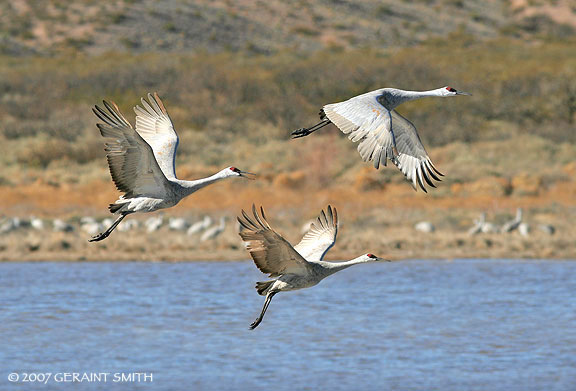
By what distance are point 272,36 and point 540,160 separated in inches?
1074

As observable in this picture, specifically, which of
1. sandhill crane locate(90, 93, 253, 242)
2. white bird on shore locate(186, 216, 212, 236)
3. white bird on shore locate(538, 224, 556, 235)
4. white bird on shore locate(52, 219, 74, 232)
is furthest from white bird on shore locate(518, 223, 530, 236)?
sandhill crane locate(90, 93, 253, 242)

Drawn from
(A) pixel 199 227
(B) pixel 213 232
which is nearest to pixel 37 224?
(A) pixel 199 227

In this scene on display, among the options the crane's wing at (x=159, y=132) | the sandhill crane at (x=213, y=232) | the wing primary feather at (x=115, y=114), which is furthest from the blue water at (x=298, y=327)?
the wing primary feather at (x=115, y=114)

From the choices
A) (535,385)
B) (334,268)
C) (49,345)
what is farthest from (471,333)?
(334,268)

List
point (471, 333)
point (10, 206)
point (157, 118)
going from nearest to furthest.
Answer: point (157, 118) → point (471, 333) → point (10, 206)

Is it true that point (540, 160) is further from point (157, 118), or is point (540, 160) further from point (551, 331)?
point (157, 118)

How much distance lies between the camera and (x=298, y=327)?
1986 cm

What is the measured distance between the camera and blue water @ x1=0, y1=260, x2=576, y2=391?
16.3 metres

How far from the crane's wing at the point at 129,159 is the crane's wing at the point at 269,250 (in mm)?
1428

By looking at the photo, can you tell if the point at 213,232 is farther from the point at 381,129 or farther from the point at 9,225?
the point at 381,129

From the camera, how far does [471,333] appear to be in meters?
19.5

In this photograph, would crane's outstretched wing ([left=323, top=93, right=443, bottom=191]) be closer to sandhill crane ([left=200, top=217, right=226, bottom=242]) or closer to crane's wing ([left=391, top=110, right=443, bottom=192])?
crane's wing ([left=391, top=110, right=443, bottom=192])

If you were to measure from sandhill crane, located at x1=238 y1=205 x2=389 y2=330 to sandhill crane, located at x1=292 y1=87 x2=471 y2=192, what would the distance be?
918 mm

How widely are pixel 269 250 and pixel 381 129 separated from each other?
4.61 feet
